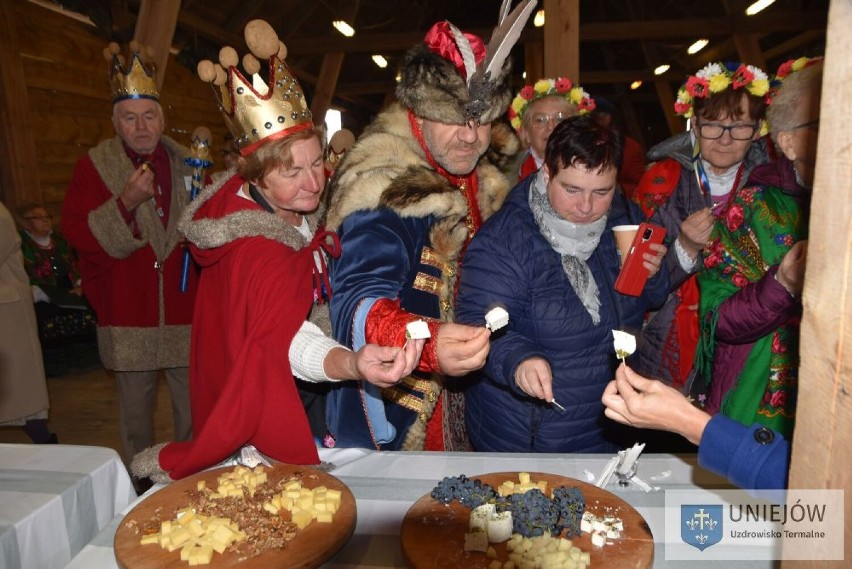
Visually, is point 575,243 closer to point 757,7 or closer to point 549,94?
point 549,94

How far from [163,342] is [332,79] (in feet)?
27.1

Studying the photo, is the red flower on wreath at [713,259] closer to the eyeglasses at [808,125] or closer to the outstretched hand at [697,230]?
the outstretched hand at [697,230]

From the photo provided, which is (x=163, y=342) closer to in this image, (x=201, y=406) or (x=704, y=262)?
(x=201, y=406)

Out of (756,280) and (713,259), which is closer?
(756,280)

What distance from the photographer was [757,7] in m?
8.99

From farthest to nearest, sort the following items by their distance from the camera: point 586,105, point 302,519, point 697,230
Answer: point 586,105 < point 697,230 < point 302,519

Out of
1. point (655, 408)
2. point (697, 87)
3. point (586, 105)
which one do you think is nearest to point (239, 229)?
point (655, 408)

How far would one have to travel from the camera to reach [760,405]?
192cm

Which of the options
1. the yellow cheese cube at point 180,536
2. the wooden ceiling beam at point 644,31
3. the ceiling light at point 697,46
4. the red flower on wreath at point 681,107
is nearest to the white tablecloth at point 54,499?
the yellow cheese cube at point 180,536

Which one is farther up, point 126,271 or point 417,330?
point 126,271

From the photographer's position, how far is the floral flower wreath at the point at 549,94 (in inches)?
135

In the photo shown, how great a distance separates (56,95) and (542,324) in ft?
24.2

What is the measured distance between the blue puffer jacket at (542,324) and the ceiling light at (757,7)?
9.08 meters

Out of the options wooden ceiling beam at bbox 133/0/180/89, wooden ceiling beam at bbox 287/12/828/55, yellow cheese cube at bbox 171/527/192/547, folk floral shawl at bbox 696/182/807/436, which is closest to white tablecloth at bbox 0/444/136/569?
yellow cheese cube at bbox 171/527/192/547
